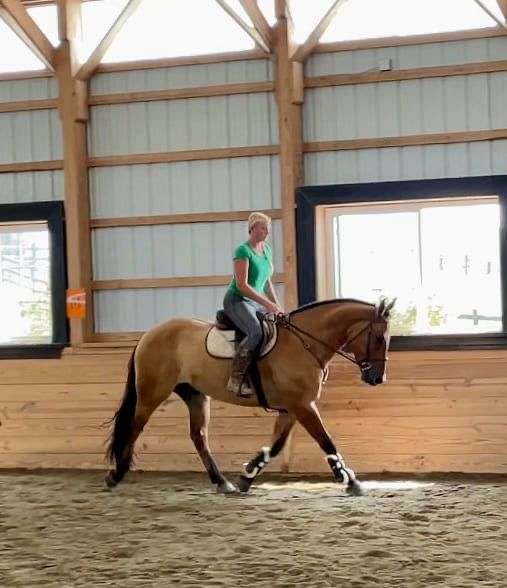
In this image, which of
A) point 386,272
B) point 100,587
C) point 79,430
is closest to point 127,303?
point 79,430

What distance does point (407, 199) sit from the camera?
26.6ft

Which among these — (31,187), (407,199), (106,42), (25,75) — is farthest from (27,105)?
(407,199)

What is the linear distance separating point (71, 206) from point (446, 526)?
491 centimetres

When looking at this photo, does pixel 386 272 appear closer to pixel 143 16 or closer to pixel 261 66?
pixel 261 66

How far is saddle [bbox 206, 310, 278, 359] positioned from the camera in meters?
5.98

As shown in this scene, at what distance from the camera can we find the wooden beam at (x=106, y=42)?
27.3ft

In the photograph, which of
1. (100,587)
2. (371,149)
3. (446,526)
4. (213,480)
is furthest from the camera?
(371,149)

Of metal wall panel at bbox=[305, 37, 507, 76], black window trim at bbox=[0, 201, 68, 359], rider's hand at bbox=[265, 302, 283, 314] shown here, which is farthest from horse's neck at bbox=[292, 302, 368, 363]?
black window trim at bbox=[0, 201, 68, 359]

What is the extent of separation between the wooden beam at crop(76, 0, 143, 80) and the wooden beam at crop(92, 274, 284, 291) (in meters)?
1.81

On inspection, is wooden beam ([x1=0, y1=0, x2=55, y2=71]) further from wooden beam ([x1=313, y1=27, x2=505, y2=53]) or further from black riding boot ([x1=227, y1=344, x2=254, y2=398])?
black riding boot ([x1=227, y1=344, x2=254, y2=398])

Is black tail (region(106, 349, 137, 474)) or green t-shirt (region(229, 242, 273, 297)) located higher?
green t-shirt (region(229, 242, 273, 297))

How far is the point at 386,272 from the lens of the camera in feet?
27.3

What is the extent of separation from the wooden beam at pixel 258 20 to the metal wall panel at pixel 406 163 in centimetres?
102

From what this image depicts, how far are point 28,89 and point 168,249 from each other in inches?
76.7
